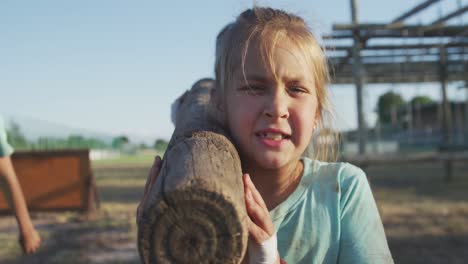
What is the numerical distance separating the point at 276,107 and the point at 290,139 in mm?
→ 119

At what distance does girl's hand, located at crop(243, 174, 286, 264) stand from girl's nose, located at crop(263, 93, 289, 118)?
0.75 feet

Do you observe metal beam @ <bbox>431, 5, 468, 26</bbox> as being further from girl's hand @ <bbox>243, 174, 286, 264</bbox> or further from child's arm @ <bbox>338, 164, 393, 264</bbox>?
girl's hand @ <bbox>243, 174, 286, 264</bbox>

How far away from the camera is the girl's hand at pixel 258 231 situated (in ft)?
3.16

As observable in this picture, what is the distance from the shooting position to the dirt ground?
4.62 meters

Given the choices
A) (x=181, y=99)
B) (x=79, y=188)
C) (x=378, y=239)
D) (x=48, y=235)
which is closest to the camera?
(x=378, y=239)

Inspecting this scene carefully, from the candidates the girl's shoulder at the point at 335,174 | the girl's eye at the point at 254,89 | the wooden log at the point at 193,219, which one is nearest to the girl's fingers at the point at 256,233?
the wooden log at the point at 193,219

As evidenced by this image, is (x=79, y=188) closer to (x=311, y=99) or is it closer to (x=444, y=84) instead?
(x=311, y=99)

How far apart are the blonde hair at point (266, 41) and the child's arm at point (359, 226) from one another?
0.28m

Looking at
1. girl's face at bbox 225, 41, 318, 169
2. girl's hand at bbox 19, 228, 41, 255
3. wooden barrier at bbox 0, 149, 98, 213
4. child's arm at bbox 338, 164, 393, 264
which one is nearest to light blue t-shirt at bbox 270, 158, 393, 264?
child's arm at bbox 338, 164, 393, 264

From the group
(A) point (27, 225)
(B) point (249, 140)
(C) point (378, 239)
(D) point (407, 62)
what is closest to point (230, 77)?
(B) point (249, 140)

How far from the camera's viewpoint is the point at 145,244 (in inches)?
31.5

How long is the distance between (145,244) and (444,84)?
1053 centimetres

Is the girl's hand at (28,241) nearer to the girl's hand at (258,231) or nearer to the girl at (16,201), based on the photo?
the girl at (16,201)

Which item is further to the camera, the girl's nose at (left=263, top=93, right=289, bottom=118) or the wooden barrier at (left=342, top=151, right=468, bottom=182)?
the wooden barrier at (left=342, top=151, right=468, bottom=182)
